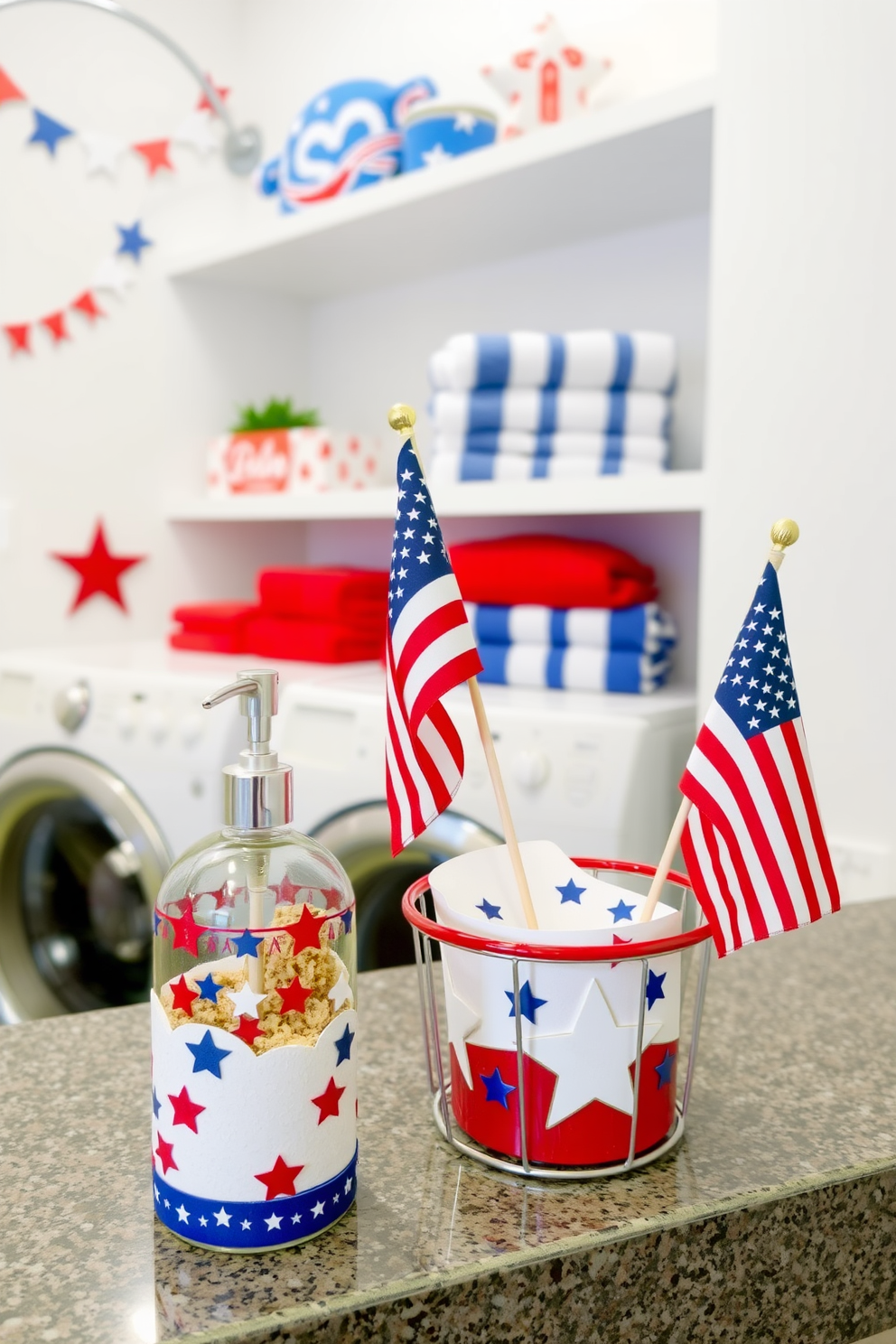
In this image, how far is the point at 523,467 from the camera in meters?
1.69

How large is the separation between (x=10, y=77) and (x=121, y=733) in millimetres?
1282

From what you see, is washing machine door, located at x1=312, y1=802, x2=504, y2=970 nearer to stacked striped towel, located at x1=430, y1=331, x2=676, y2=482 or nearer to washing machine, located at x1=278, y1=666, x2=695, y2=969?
washing machine, located at x1=278, y1=666, x2=695, y2=969

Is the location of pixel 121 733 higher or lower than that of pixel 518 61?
lower

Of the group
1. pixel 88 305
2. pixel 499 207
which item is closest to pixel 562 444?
pixel 499 207

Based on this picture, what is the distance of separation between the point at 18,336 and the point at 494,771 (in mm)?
1966

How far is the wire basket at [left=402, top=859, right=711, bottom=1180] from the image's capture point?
1.49 ft

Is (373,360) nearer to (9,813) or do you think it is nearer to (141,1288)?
(9,813)

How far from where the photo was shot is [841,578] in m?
1.25

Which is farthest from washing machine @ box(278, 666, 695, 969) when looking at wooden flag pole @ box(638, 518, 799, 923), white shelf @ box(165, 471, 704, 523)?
wooden flag pole @ box(638, 518, 799, 923)

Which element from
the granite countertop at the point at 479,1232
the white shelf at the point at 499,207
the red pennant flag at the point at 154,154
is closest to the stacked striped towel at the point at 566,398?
the white shelf at the point at 499,207

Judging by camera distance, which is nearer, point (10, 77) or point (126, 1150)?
point (126, 1150)

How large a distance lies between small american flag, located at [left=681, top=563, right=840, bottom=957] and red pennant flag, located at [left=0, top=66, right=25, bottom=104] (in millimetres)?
2144

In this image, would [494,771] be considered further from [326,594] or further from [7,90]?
[7,90]

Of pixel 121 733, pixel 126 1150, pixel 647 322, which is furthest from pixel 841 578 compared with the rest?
pixel 121 733
